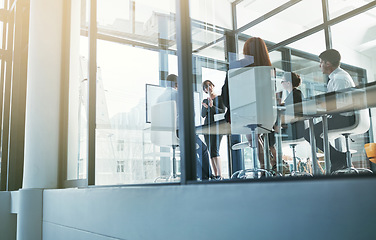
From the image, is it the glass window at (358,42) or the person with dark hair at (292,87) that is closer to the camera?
the glass window at (358,42)

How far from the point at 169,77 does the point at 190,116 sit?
0.35 metres

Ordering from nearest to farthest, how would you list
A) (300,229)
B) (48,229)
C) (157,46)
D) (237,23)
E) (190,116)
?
(300,229)
(190,116)
(157,46)
(237,23)
(48,229)

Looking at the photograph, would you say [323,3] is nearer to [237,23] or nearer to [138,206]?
[237,23]

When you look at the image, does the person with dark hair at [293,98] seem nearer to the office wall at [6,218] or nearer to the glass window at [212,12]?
the glass window at [212,12]

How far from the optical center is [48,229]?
3.21m

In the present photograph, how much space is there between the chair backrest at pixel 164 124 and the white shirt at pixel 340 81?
736mm

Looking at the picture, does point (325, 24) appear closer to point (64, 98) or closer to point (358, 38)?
point (358, 38)

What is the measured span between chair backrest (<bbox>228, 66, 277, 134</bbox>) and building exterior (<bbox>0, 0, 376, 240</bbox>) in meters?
0.07

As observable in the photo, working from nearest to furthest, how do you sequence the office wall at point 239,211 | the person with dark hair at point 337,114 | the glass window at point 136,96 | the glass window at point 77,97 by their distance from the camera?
the office wall at point 239,211, the person with dark hair at point 337,114, the glass window at point 136,96, the glass window at point 77,97

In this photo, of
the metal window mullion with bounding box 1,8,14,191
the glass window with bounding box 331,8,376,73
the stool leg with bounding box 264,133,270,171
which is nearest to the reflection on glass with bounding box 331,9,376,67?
the glass window with bounding box 331,8,376,73

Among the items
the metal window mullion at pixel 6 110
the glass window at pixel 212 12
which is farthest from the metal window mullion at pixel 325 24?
the metal window mullion at pixel 6 110

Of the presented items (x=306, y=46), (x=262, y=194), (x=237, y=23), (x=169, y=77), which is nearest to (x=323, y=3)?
(x=306, y=46)

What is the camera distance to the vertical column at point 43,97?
3506 mm

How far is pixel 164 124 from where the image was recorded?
211 centimetres
